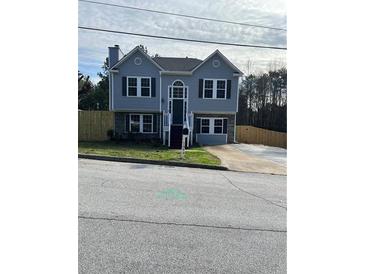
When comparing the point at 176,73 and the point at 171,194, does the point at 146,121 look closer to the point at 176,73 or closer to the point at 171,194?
the point at 176,73

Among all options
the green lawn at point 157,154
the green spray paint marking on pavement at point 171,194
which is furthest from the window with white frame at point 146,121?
the green spray paint marking on pavement at point 171,194

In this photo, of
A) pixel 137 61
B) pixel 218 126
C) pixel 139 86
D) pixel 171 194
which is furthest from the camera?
pixel 218 126

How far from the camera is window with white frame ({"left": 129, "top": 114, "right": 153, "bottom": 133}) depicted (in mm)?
17469

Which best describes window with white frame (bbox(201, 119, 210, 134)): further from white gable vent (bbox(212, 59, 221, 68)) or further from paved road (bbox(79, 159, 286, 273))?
paved road (bbox(79, 159, 286, 273))

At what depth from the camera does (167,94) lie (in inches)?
664

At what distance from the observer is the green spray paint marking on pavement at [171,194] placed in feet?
15.2

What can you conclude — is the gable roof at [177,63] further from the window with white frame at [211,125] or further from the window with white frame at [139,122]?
the window with white frame at [211,125]

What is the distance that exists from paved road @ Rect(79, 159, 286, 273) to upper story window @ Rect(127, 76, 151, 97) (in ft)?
38.6

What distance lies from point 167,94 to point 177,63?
280 cm

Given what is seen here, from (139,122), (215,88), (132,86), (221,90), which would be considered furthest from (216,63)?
(139,122)

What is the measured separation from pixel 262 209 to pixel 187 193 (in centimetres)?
144

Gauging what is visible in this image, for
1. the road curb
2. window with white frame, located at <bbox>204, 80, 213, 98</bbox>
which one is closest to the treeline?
window with white frame, located at <bbox>204, 80, 213, 98</bbox>

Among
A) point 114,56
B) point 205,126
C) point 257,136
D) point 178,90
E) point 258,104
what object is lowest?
point 257,136

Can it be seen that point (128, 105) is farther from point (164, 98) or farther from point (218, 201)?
point (218, 201)
